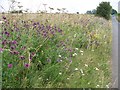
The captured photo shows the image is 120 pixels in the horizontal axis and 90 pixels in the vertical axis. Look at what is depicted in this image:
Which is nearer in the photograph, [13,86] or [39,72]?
[13,86]

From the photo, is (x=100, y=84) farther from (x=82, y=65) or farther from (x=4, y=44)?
(x=4, y=44)

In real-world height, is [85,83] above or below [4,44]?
below

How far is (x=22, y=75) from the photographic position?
414 centimetres

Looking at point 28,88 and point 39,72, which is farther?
point 39,72

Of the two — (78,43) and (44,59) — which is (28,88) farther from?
(78,43)

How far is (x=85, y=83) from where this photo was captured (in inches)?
183

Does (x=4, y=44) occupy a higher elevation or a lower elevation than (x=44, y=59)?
higher

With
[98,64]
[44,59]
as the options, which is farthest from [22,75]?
[98,64]

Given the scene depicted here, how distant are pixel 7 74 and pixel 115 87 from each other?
1.92m

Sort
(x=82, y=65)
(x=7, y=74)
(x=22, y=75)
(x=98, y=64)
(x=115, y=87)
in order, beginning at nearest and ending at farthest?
(x=7, y=74) < (x=22, y=75) < (x=115, y=87) < (x=82, y=65) < (x=98, y=64)

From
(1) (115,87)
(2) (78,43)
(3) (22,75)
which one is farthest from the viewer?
(2) (78,43)

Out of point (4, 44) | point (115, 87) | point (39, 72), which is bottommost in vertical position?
point (115, 87)

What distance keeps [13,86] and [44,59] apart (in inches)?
50.8

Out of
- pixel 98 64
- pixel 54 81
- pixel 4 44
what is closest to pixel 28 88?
pixel 54 81
